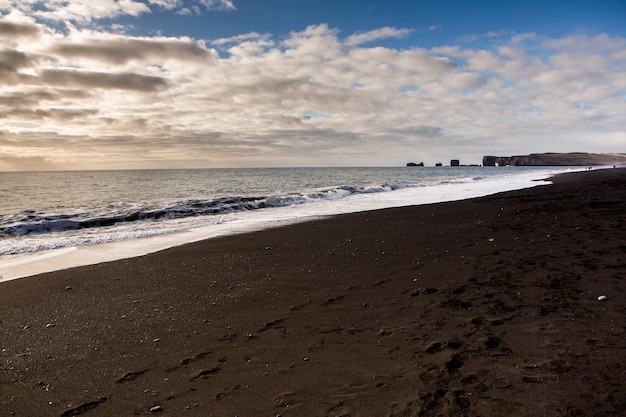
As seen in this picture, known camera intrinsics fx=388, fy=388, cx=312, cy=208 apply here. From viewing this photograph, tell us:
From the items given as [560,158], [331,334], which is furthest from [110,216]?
[560,158]

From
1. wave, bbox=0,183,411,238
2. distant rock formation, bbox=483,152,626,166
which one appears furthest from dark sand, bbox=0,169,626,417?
distant rock formation, bbox=483,152,626,166

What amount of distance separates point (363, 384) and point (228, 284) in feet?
12.2

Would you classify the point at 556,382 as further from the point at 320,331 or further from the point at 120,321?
the point at 120,321

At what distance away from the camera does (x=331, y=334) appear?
4.52 m

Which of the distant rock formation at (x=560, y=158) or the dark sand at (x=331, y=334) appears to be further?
the distant rock formation at (x=560, y=158)

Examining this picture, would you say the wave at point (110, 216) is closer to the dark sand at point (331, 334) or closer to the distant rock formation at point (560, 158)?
the dark sand at point (331, 334)

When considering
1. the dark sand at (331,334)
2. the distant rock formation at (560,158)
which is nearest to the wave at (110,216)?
the dark sand at (331,334)

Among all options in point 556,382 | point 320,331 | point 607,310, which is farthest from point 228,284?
point 607,310

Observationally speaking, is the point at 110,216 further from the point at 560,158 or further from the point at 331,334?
the point at 560,158

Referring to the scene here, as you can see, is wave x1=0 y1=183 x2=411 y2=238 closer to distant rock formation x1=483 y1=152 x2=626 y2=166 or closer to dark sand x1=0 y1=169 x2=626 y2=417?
dark sand x1=0 y1=169 x2=626 y2=417

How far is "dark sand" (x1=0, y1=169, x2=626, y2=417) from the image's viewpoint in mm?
Result: 3285

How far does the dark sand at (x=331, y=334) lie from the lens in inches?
129

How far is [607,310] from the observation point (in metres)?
4.64

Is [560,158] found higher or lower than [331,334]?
higher
